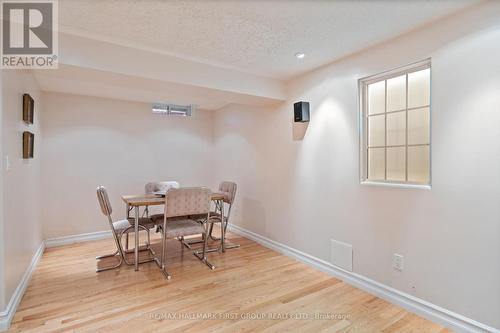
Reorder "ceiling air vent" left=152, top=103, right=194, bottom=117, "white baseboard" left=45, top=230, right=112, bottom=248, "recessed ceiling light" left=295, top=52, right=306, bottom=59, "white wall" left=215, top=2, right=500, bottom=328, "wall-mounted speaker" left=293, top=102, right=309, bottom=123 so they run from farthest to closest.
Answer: "ceiling air vent" left=152, top=103, right=194, bottom=117 → "white baseboard" left=45, top=230, right=112, bottom=248 → "wall-mounted speaker" left=293, top=102, right=309, bottom=123 → "recessed ceiling light" left=295, top=52, right=306, bottom=59 → "white wall" left=215, top=2, right=500, bottom=328

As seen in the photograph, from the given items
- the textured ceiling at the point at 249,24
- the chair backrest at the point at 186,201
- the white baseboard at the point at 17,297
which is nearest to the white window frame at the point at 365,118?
the textured ceiling at the point at 249,24

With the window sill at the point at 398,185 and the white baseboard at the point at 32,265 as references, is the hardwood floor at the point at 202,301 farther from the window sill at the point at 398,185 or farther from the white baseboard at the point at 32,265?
the window sill at the point at 398,185

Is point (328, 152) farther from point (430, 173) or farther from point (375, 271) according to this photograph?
point (375, 271)

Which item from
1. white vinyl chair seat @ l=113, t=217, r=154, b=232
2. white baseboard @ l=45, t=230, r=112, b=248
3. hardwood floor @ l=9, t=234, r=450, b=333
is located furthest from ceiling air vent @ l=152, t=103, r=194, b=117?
hardwood floor @ l=9, t=234, r=450, b=333

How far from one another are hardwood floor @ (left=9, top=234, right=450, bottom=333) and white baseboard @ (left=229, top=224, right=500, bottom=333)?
0.06m

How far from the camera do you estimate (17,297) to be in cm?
229

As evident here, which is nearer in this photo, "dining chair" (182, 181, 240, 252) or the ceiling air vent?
"dining chair" (182, 181, 240, 252)

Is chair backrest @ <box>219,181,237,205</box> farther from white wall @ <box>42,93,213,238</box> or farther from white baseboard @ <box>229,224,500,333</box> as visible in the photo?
white wall @ <box>42,93,213,238</box>

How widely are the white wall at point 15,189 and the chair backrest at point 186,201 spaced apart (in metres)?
1.29

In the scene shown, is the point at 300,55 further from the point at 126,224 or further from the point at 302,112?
the point at 126,224

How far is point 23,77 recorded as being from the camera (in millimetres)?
2607

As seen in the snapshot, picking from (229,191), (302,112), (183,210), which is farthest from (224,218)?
(302,112)

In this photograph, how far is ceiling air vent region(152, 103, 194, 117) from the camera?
188 inches

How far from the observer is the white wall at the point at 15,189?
2021 millimetres
